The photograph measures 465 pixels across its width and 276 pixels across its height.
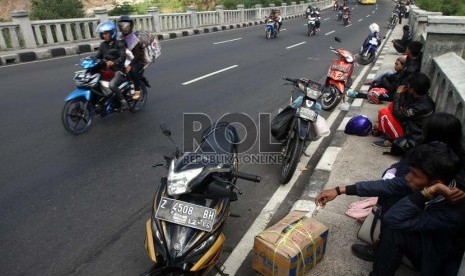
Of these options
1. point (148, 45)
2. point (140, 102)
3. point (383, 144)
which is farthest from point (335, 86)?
point (140, 102)

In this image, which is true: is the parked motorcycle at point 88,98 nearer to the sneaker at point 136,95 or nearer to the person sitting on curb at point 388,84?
the sneaker at point 136,95

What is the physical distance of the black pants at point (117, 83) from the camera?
6.29 meters

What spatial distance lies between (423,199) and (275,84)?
284 inches

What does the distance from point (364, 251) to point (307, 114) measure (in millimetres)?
1847

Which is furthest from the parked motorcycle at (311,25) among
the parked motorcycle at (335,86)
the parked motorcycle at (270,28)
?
the parked motorcycle at (335,86)

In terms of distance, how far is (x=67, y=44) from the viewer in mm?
14438

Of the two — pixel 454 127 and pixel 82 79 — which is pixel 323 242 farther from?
pixel 82 79

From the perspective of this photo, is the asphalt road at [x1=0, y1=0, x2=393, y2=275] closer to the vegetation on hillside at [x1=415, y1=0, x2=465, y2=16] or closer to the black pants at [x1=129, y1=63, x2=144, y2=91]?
the black pants at [x1=129, y1=63, x2=144, y2=91]

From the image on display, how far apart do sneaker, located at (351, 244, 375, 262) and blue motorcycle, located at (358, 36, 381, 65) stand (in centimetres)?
1032

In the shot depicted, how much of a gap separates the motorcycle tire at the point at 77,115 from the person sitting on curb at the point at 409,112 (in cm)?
466

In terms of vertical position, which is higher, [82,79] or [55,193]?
[82,79]

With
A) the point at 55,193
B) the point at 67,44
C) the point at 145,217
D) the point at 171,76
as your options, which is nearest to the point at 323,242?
the point at 145,217

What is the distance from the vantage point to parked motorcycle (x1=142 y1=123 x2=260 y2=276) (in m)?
2.55

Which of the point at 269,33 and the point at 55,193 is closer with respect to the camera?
the point at 55,193
